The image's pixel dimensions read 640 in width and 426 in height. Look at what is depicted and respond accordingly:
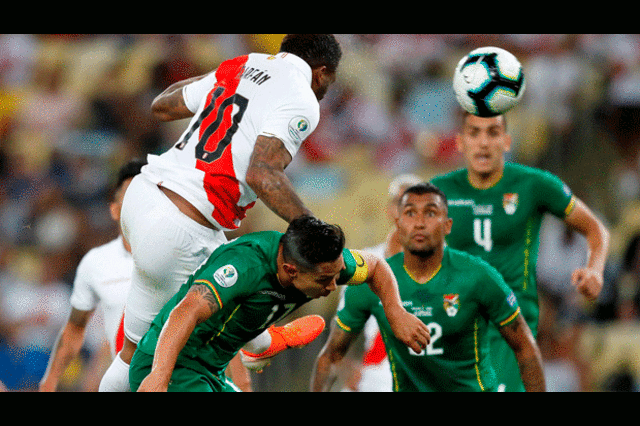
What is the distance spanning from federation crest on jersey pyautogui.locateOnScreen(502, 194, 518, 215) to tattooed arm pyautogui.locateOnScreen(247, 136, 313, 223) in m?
2.03

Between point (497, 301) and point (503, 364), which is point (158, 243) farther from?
point (503, 364)

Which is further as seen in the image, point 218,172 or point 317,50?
point 317,50

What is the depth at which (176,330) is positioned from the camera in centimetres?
329

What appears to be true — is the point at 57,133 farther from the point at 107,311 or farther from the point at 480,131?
the point at 480,131

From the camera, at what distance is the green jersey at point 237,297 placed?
3.54 meters

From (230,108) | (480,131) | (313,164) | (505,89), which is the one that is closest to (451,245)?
(480,131)

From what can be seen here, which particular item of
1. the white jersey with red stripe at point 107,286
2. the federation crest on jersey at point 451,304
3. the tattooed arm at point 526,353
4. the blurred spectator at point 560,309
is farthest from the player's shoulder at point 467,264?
the blurred spectator at point 560,309

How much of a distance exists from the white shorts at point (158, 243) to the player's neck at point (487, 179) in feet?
6.71

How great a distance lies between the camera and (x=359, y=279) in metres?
3.78

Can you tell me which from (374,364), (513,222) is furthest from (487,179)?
(374,364)

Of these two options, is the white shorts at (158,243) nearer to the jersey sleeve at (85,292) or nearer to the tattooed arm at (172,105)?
the tattooed arm at (172,105)

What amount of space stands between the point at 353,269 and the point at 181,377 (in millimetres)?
914

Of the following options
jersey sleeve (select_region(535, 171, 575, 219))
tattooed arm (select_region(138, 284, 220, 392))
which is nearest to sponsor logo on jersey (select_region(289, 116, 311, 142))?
tattooed arm (select_region(138, 284, 220, 392))

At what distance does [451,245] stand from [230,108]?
2.03 m
